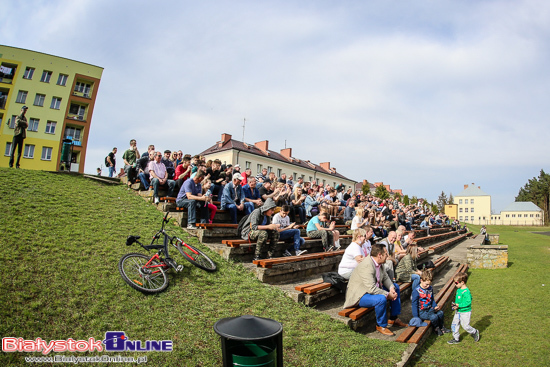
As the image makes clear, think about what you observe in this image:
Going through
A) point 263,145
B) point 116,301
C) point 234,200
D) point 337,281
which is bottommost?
point 116,301

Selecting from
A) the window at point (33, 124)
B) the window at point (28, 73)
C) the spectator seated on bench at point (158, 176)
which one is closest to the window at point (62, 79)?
the window at point (28, 73)

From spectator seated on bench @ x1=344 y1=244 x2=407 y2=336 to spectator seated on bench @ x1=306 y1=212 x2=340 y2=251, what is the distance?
10.6 feet

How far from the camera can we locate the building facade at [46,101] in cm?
3401

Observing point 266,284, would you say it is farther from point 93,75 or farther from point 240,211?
point 93,75

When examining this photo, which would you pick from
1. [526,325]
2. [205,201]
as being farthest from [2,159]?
[526,325]

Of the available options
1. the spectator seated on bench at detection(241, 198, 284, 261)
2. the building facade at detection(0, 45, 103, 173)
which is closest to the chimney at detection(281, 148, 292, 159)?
the building facade at detection(0, 45, 103, 173)

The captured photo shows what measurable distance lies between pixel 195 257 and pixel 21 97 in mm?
40043

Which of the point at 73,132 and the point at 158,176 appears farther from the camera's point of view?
the point at 73,132

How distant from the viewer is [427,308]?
252 inches

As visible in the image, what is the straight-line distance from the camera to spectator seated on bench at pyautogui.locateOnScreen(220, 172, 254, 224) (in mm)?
9461

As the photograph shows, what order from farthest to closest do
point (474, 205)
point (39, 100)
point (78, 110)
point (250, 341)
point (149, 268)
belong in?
point (474, 205) < point (78, 110) < point (39, 100) < point (149, 268) < point (250, 341)

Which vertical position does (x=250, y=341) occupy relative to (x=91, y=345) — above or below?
above

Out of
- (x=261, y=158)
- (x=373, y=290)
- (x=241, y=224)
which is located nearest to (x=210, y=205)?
(x=241, y=224)

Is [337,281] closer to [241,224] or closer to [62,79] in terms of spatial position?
[241,224]
